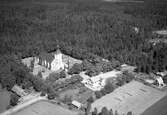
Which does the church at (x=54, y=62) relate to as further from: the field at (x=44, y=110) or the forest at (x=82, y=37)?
the field at (x=44, y=110)

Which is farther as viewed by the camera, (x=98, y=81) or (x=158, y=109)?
(x=98, y=81)

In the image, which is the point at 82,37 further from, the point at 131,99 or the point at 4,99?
the point at 131,99

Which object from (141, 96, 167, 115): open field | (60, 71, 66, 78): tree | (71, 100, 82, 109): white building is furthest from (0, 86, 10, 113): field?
(141, 96, 167, 115): open field

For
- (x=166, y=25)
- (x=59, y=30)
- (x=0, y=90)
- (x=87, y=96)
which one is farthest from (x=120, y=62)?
(x=166, y=25)

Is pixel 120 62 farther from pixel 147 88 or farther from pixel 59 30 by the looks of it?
pixel 59 30

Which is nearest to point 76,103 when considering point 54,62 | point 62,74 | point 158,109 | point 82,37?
point 62,74

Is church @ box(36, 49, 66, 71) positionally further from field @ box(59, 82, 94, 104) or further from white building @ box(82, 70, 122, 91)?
field @ box(59, 82, 94, 104)

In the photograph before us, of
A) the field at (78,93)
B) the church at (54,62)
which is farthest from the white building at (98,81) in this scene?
the church at (54,62)
